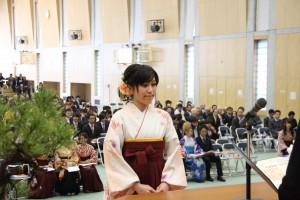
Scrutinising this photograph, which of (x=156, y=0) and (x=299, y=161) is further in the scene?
(x=156, y=0)

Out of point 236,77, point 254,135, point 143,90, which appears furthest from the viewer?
point 236,77

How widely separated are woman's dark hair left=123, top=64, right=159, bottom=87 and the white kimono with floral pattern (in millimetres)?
204

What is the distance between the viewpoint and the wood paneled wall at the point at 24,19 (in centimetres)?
3122

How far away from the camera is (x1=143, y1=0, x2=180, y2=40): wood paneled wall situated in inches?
768

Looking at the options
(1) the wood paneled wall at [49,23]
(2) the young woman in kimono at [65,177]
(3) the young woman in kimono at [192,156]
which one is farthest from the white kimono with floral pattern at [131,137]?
(1) the wood paneled wall at [49,23]

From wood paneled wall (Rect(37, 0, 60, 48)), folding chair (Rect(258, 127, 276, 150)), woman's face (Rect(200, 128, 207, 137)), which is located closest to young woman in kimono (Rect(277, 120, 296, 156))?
woman's face (Rect(200, 128, 207, 137))

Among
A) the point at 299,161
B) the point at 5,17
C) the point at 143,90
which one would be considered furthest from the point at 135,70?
the point at 5,17

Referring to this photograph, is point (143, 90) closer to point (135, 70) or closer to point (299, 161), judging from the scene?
point (135, 70)

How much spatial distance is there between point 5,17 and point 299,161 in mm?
36027

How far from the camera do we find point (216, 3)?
17.8 metres

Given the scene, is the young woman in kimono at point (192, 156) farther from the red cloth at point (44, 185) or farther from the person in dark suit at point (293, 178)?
the person in dark suit at point (293, 178)

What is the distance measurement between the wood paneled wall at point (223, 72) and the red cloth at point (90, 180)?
9.77 metres

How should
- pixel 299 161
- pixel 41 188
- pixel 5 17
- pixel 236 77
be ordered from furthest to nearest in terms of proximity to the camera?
pixel 5 17, pixel 236 77, pixel 41 188, pixel 299 161

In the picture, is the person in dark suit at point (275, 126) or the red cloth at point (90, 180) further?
the person in dark suit at point (275, 126)
